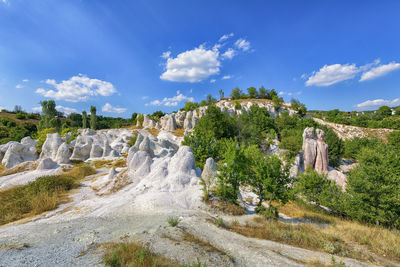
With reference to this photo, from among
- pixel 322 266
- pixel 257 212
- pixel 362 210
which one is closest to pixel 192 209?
pixel 257 212

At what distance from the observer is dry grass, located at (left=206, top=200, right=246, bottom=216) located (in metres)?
10.8

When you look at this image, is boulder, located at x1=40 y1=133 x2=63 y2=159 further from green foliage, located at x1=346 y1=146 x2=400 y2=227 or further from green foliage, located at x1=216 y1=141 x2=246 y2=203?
green foliage, located at x1=346 y1=146 x2=400 y2=227

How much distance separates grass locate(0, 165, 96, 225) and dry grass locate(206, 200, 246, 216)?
1037 cm

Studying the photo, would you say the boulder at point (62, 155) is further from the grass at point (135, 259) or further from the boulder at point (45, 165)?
the grass at point (135, 259)

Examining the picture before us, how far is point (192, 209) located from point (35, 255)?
742 cm

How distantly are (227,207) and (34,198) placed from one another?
41.9 feet

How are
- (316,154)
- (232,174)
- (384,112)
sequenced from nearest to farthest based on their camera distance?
1. (232,174)
2. (316,154)
3. (384,112)

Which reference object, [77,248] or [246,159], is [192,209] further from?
[77,248]

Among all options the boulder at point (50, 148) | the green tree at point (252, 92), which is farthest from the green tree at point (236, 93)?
the boulder at point (50, 148)

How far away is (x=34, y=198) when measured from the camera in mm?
10922

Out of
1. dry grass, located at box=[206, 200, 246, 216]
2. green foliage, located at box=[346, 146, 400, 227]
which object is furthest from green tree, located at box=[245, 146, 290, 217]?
green foliage, located at box=[346, 146, 400, 227]

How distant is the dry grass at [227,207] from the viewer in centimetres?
1075

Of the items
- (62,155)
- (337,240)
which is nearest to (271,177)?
(337,240)

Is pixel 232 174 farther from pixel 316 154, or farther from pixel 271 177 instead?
pixel 316 154
